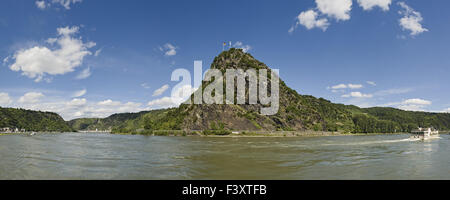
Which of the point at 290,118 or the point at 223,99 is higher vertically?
the point at 223,99

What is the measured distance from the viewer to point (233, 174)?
24469 millimetres
